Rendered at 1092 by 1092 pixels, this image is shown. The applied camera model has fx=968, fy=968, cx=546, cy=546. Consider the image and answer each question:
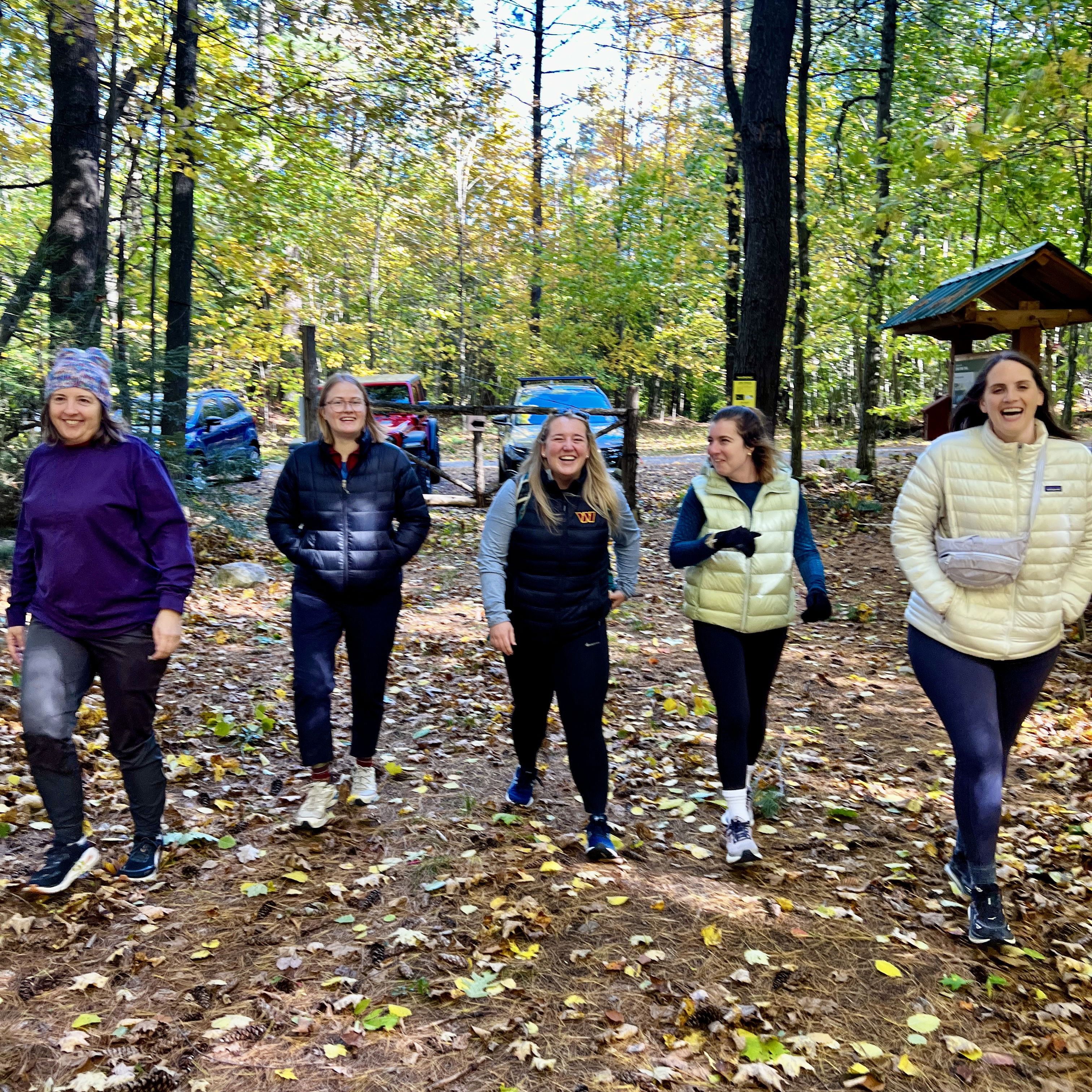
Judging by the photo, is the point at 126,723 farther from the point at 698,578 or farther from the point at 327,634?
→ the point at 698,578

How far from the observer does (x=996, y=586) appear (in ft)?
11.7

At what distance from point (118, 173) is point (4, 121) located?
243 inches

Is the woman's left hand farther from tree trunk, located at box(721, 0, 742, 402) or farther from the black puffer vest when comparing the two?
tree trunk, located at box(721, 0, 742, 402)

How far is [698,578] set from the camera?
4.28 meters

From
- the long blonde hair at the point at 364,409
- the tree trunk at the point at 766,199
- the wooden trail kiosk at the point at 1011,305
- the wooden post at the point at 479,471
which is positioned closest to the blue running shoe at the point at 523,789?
the long blonde hair at the point at 364,409

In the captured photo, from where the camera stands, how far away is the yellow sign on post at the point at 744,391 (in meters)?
9.81

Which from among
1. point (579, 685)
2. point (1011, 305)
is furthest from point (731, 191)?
point (579, 685)

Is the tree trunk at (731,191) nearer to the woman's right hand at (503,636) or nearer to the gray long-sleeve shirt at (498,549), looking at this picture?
the gray long-sleeve shirt at (498,549)

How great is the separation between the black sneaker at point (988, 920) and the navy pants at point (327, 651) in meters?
2.69

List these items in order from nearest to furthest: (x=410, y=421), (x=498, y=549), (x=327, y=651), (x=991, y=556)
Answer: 1. (x=991, y=556)
2. (x=498, y=549)
3. (x=327, y=651)
4. (x=410, y=421)

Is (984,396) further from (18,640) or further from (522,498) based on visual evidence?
(18,640)

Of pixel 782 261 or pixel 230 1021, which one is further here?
pixel 782 261

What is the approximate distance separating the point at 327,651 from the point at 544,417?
10795mm

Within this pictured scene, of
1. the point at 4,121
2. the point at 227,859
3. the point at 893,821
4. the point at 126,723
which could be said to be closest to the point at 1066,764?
the point at 893,821
